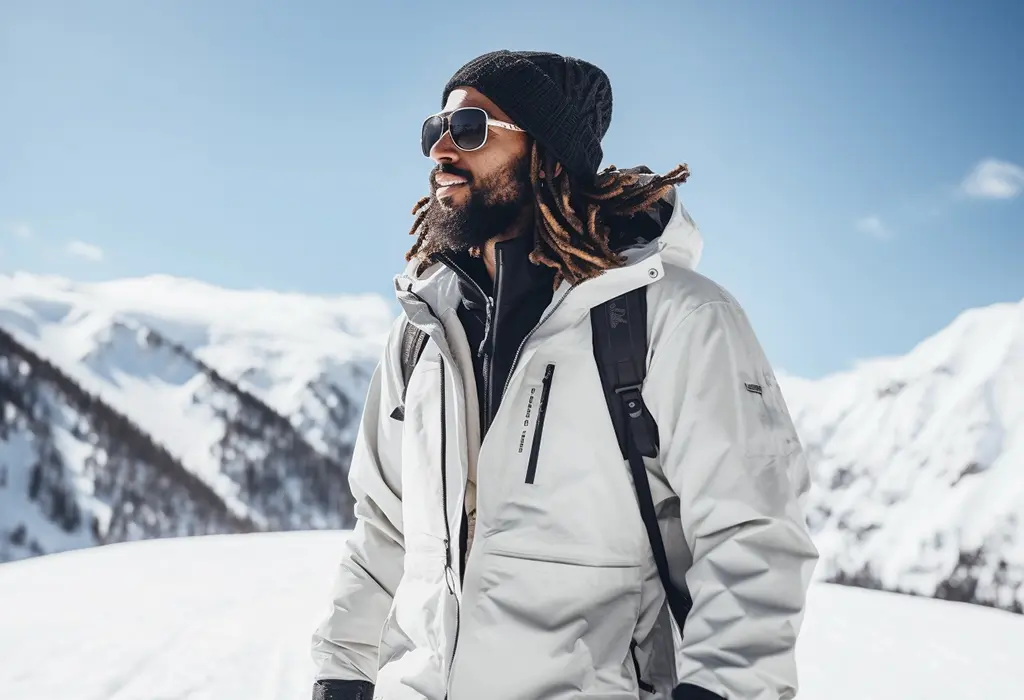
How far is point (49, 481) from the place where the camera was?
10044 cm

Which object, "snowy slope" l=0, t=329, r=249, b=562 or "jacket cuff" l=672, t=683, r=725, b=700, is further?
"snowy slope" l=0, t=329, r=249, b=562

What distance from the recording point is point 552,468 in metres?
1.77

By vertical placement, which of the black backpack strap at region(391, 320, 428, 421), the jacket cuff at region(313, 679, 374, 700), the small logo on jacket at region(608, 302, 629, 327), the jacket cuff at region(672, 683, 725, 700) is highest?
the small logo on jacket at region(608, 302, 629, 327)

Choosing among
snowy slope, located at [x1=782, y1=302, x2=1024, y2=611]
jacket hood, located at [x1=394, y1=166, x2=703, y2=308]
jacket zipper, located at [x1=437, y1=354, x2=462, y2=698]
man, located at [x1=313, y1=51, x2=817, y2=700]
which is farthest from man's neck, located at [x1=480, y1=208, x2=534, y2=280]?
snowy slope, located at [x1=782, y1=302, x2=1024, y2=611]

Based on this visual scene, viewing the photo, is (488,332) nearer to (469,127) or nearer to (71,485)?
(469,127)

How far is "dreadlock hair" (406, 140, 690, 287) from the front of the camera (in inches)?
76.5

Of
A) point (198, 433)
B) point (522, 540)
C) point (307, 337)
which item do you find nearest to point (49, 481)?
point (198, 433)

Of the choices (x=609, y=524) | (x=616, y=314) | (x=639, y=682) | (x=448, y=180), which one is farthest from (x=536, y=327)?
(x=639, y=682)

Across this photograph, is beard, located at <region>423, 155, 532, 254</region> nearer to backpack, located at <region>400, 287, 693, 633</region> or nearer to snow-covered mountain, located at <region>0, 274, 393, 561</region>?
backpack, located at <region>400, 287, 693, 633</region>

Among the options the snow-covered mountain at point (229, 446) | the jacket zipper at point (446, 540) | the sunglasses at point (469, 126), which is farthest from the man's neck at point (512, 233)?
the snow-covered mountain at point (229, 446)

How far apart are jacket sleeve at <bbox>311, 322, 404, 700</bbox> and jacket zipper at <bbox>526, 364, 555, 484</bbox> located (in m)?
0.59

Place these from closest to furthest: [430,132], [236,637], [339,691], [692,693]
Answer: [692,693]
[339,691]
[430,132]
[236,637]

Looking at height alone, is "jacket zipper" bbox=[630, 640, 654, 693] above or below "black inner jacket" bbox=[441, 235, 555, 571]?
below

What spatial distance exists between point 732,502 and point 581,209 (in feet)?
3.35
